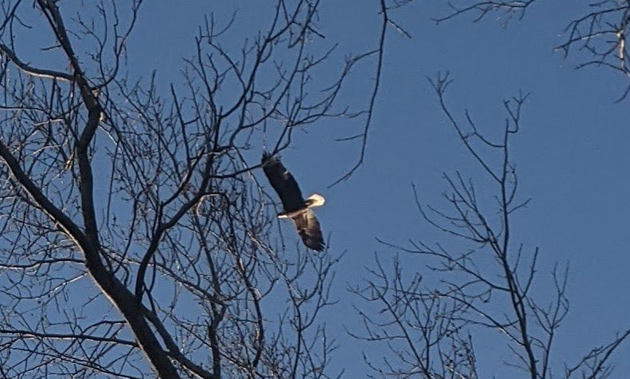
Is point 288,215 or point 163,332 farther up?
point 288,215

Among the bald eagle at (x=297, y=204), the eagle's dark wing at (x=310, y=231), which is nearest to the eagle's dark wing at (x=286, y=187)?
the bald eagle at (x=297, y=204)

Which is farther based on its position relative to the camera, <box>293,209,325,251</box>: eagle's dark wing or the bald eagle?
<box>293,209,325,251</box>: eagle's dark wing

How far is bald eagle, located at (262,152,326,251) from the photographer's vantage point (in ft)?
19.0

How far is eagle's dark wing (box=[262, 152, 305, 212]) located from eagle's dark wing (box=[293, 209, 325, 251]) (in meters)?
0.31

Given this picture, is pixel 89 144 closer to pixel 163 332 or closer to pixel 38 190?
pixel 38 190

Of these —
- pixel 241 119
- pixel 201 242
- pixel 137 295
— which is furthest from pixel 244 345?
pixel 241 119

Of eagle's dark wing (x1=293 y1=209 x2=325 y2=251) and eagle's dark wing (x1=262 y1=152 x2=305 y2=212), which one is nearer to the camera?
eagle's dark wing (x1=262 y1=152 x2=305 y2=212)

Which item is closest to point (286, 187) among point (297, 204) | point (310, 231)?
point (297, 204)

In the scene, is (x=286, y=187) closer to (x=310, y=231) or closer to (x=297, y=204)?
(x=297, y=204)

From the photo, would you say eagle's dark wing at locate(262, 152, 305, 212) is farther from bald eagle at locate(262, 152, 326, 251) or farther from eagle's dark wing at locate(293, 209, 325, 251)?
eagle's dark wing at locate(293, 209, 325, 251)

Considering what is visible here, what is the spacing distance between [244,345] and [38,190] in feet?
5.00

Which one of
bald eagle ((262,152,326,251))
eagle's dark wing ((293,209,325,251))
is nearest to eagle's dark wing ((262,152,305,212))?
bald eagle ((262,152,326,251))

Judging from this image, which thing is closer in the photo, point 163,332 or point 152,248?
point 152,248

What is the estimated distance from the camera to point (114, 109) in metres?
4.68
